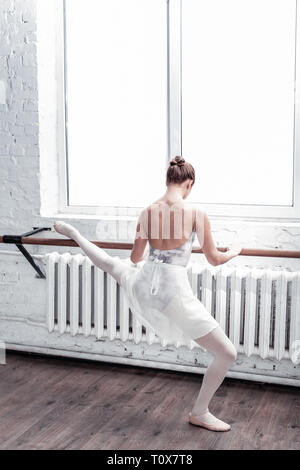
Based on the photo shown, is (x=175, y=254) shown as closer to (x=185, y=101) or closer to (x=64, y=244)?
(x=64, y=244)

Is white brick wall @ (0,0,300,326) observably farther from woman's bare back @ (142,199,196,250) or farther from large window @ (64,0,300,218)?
woman's bare back @ (142,199,196,250)

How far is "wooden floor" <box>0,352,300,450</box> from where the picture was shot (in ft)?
8.29

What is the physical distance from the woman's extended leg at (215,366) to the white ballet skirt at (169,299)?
43 millimetres

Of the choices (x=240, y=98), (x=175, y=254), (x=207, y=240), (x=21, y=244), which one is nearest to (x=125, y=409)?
(x=175, y=254)

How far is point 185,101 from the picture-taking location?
3.44 metres

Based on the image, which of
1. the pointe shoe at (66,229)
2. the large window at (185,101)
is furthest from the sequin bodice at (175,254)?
the large window at (185,101)

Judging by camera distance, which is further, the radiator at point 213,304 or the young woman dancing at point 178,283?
the radiator at point 213,304

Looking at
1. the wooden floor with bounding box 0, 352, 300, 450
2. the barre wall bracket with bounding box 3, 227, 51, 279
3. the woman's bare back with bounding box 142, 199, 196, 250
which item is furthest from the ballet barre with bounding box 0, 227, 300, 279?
the wooden floor with bounding box 0, 352, 300, 450

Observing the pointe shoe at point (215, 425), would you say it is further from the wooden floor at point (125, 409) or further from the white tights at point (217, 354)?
the white tights at point (217, 354)

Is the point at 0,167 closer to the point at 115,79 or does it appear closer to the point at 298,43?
the point at 115,79

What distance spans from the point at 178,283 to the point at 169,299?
3.2 inches

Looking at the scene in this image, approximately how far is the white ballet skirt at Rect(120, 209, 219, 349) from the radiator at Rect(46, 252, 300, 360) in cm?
54

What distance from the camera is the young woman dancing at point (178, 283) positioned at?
257 centimetres

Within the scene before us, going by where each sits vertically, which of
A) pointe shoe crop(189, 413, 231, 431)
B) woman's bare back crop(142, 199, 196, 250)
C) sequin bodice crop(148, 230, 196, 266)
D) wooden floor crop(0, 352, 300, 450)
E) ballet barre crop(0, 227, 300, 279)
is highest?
woman's bare back crop(142, 199, 196, 250)
